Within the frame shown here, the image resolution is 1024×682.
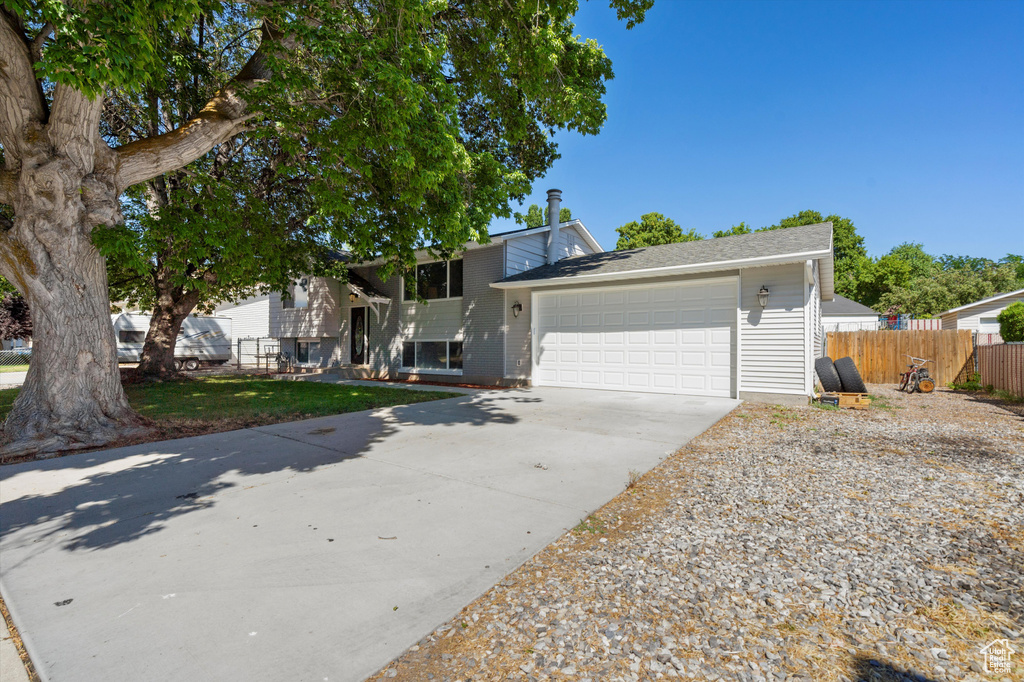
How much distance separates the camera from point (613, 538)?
2842mm

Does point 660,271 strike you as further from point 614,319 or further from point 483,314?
point 483,314

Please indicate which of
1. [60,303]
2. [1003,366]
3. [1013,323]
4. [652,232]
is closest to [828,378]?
[1003,366]

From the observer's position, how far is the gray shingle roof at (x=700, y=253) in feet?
28.7

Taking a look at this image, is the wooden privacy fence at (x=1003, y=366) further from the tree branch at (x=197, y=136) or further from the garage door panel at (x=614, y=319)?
the tree branch at (x=197, y=136)

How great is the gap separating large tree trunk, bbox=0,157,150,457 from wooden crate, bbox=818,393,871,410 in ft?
36.3

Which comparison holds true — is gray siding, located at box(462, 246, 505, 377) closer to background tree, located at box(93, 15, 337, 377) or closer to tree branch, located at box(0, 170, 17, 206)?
background tree, located at box(93, 15, 337, 377)

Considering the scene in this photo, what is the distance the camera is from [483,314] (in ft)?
42.0

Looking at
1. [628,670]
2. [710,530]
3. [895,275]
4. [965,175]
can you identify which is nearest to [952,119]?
[965,175]

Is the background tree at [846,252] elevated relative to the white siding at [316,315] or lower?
elevated

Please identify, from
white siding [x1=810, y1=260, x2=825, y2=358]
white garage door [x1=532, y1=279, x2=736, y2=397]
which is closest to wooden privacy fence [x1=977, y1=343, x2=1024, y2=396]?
white siding [x1=810, y1=260, x2=825, y2=358]

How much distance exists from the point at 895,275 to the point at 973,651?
46.5 meters

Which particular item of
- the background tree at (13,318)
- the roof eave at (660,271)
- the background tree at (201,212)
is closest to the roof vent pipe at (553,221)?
the roof eave at (660,271)

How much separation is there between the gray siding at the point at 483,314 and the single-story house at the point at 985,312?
2193cm

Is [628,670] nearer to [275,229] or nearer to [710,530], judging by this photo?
[710,530]
